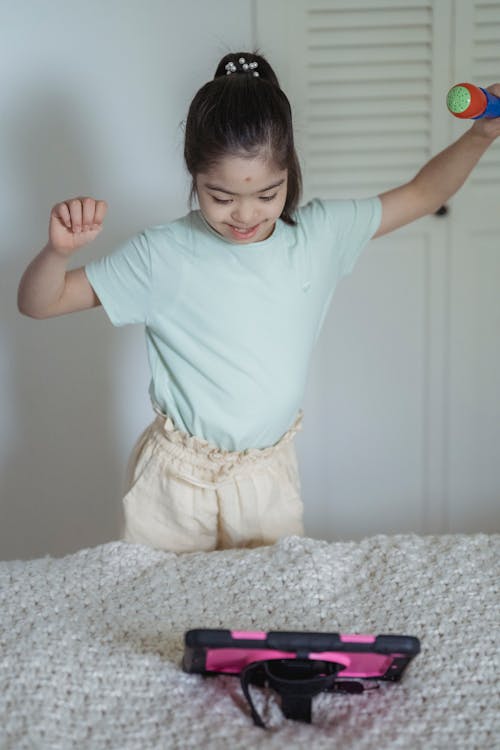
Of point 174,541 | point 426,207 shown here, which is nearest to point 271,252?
point 426,207

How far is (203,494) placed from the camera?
3.92 feet

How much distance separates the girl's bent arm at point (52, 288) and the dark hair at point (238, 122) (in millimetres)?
184

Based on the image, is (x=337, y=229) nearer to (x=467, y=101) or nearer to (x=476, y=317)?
(x=467, y=101)

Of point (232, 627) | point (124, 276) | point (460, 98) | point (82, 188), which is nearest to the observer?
point (232, 627)

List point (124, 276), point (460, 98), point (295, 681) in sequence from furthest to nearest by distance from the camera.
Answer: point (124, 276)
point (460, 98)
point (295, 681)

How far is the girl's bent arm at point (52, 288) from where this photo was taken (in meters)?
1.09

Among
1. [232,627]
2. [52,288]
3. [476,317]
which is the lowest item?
[232,627]

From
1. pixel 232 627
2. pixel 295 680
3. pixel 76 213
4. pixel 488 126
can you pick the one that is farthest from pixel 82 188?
pixel 295 680

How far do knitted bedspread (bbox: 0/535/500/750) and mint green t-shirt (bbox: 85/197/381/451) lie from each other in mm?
187

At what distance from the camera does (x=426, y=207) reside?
4.14 ft

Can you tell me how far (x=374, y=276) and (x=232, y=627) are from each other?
903 millimetres

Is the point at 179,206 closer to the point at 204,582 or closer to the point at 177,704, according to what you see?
the point at 204,582

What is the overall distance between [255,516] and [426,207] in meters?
0.45

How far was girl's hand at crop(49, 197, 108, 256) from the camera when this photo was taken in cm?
105
